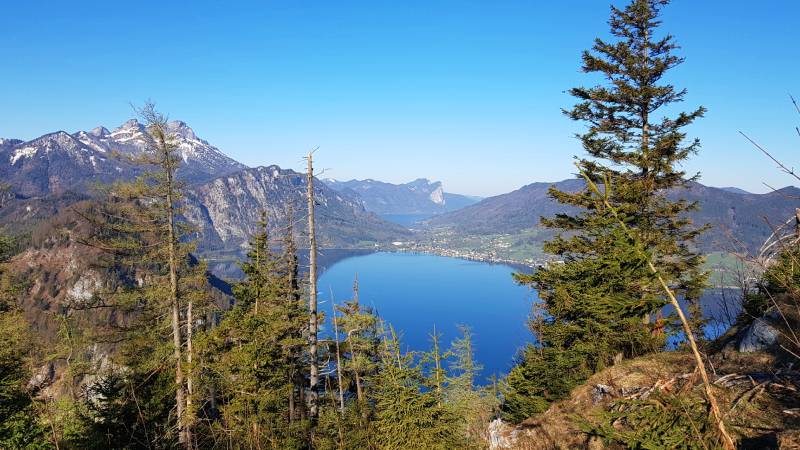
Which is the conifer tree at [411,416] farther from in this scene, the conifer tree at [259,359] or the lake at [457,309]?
the lake at [457,309]

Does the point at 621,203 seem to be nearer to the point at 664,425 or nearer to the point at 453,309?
the point at 664,425

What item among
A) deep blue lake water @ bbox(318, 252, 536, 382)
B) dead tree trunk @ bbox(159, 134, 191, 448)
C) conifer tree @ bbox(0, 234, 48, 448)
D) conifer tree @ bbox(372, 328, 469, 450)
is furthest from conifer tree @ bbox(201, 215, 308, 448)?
deep blue lake water @ bbox(318, 252, 536, 382)

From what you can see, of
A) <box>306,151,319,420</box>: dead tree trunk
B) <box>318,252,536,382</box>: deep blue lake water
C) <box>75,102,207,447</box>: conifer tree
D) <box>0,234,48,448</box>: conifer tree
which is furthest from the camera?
<box>318,252,536,382</box>: deep blue lake water

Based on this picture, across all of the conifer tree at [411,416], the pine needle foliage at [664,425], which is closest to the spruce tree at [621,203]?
the conifer tree at [411,416]

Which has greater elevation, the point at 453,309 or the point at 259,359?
the point at 259,359

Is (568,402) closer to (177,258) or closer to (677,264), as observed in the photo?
(677,264)

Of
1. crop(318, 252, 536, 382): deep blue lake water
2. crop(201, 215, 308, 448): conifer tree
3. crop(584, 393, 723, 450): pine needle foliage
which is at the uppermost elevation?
crop(584, 393, 723, 450): pine needle foliage

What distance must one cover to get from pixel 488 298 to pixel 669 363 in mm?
157464

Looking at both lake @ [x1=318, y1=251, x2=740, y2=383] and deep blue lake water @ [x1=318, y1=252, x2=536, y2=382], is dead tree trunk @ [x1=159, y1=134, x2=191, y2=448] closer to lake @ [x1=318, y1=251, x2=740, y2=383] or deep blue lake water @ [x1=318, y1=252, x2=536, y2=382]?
deep blue lake water @ [x1=318, y1=252, x2=536, y2=382]

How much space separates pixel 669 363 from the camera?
474 inches

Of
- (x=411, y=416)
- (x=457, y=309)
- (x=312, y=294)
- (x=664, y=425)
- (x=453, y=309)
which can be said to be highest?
(x=664, y=425)

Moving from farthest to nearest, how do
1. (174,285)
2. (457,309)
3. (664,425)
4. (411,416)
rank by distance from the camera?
(457,309)
(174,285)
(411,416)
(664,425)

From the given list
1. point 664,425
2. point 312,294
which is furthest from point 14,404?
point 664,425

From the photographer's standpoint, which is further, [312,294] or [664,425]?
[312,294]
